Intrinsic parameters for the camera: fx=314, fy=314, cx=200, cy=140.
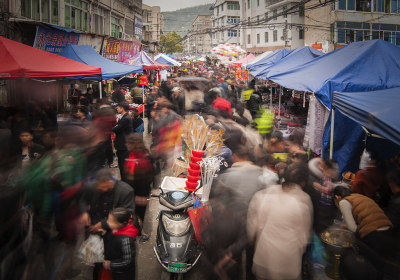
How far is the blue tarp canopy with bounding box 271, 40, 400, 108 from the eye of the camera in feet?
21.2

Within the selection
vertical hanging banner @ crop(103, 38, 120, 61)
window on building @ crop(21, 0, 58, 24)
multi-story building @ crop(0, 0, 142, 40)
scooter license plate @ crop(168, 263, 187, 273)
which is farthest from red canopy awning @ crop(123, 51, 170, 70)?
scooter license plate @ crop(168, 263, 187, 273)

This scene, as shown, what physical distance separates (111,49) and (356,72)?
12.7 metres

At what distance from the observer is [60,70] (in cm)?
667

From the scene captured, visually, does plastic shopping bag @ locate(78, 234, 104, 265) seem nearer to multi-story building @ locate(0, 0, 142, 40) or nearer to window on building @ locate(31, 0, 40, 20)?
multi-story building @ locate(0, 0, 142, 40)

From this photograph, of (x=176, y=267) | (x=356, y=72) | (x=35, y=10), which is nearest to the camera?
(x=176, y=267)

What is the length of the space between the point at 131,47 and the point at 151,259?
16551mm

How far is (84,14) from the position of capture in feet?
52.3

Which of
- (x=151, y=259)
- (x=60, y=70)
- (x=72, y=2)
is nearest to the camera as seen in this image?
(x=151, y=259)

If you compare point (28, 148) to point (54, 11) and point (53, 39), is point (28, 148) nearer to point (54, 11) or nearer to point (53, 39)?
point (53, 39)

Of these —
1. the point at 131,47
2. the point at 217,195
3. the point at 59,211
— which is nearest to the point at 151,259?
the point at 59,211

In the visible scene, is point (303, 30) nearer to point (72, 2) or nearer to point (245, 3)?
point (245, 3)

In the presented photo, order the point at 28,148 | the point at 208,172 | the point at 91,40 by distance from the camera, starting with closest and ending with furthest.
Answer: the point at 208,172, the point at 28,148, the point at 91,40

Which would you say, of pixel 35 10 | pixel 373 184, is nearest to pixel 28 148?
pixel 373 184

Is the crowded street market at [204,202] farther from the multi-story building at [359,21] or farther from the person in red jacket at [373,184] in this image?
the multi-story building at [359,21]
